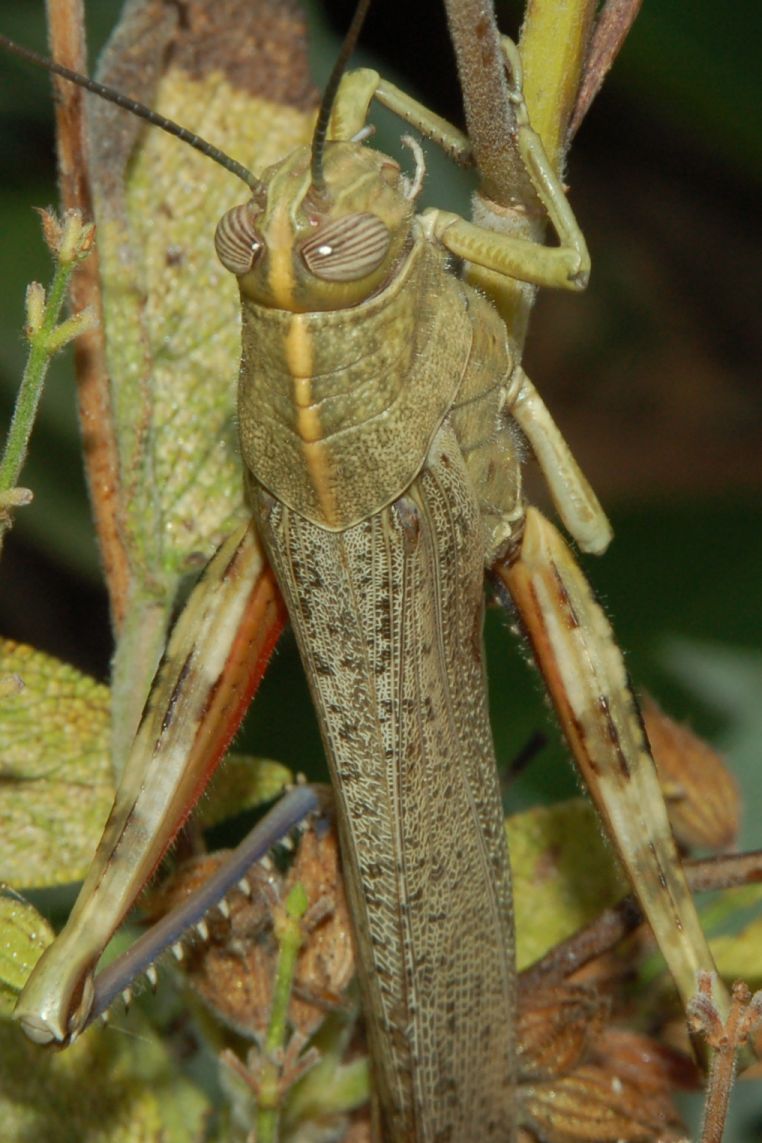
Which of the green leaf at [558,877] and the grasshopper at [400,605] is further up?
the grasshopper at [400,605]

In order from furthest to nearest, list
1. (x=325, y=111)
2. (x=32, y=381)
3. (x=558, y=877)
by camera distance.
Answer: (x=558, y=877)
(x=32, y=381)
(x=325, y=111)

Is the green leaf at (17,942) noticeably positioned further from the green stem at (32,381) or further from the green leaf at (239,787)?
the green stem at (32,381)

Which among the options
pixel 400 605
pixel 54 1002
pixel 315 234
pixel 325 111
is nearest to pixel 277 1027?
pixel 54 1002

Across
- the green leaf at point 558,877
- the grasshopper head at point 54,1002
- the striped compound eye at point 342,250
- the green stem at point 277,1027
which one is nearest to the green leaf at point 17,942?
the grasshopper head at point 54,1002

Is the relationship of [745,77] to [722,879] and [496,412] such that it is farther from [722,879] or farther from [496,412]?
[722,879]

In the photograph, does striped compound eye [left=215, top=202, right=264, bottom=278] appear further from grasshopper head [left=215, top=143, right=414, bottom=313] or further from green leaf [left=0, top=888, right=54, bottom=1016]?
green leaf [left=0, top=888, right=54, bottom=1016]

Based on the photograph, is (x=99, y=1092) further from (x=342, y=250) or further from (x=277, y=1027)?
(x=342, y=250)
